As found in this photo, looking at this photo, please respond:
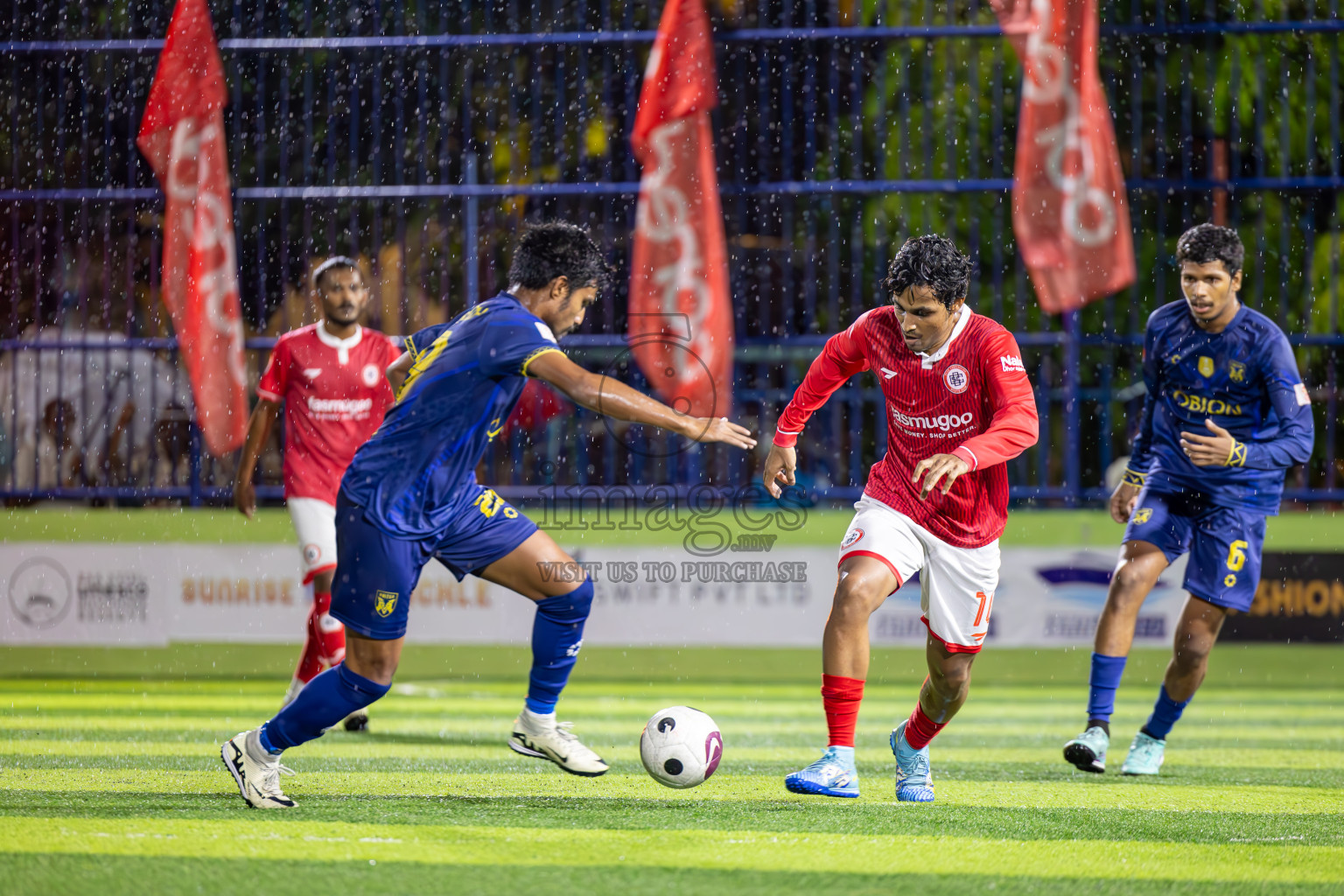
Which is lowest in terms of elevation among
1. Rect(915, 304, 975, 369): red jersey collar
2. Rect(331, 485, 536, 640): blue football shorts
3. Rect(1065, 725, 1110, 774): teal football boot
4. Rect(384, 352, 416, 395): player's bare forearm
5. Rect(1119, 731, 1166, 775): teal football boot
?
Rect(1119, 731, 1166, 775): teal football boot

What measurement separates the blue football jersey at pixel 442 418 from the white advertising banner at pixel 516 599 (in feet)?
17.2

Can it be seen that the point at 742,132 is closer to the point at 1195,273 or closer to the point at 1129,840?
the point at 1195,273

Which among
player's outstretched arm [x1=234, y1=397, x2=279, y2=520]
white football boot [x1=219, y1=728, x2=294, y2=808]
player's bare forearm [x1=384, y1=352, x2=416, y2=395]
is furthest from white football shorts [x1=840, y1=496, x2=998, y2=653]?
player's outstretched arm [x1=234, y1=397, x2=279, y2=520]

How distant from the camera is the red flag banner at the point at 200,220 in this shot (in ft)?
33.4

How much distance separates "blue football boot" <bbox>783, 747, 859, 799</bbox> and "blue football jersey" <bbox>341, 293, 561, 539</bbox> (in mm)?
1470

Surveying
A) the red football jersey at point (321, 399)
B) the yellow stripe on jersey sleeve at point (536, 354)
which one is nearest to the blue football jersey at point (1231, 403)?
the yellow stripe on jersey sleeve at point (536, 354)

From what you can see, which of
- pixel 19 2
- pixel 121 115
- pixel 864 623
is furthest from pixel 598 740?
pixel 19 2

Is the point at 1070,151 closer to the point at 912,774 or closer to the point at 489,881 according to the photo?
the point at 912,774

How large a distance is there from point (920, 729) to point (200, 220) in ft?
23.9

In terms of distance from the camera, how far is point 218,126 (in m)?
10.3

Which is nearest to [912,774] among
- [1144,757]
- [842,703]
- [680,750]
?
[842,703]

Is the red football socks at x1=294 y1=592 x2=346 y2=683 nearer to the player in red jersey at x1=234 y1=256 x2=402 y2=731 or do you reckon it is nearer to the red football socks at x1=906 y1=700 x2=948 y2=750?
the player in red jersey at x1=234 y1=256 x2=402 y2=731

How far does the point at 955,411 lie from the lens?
16.0ft

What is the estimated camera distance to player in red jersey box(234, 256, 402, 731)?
716cm
